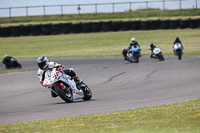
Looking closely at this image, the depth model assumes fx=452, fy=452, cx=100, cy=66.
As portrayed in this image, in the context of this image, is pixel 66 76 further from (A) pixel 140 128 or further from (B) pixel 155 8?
(B) pixel 155 8

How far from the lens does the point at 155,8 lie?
182 feet

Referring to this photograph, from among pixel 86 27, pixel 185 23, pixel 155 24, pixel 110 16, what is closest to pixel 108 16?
pixel 110 16

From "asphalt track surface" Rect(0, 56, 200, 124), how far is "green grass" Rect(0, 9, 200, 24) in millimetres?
29428

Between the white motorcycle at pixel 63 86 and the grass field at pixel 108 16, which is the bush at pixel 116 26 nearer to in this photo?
the grass field at pixel 108 16

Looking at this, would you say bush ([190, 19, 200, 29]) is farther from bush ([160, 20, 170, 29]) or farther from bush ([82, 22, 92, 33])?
bush ([82, 22, 92, 33])

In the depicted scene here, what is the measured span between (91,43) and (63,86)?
104 feet

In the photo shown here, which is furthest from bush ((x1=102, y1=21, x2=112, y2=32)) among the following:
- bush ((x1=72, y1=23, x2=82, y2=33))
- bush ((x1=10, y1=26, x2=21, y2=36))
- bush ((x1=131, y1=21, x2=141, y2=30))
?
bush ((x1=10, y1=26, x2=21, y2=36))

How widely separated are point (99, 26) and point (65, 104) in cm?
3327

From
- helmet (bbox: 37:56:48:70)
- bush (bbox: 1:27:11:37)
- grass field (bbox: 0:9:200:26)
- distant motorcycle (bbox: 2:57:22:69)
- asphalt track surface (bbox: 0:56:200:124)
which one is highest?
grass field (bbox: 0:9:200:26)

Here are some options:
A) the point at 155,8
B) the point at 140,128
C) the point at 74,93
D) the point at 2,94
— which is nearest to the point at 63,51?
the point at 155,8

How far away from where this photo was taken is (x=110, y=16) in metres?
52.5

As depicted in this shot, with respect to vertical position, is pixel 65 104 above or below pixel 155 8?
below

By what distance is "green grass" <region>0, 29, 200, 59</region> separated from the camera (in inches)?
1468

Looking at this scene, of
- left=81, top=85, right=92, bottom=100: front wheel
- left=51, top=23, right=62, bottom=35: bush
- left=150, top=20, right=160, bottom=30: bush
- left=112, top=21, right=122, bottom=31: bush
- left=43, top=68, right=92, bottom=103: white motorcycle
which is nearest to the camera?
left=43, top=68, right=92, bottom=103: white motorcycle
